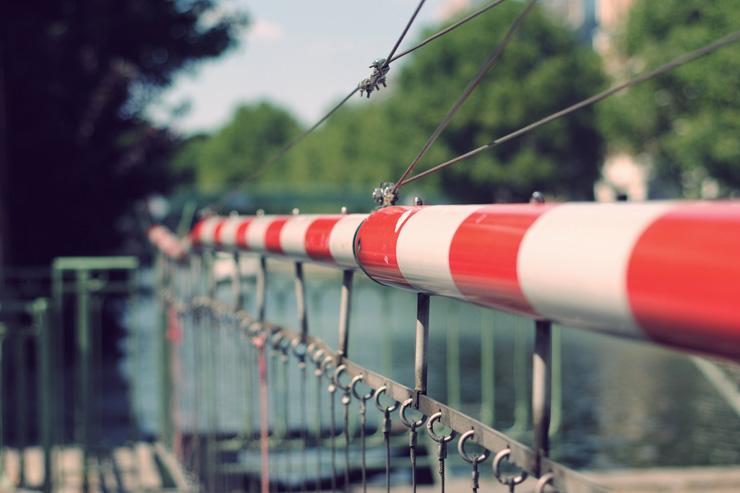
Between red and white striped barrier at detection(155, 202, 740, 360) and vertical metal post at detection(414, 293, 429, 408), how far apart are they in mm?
271

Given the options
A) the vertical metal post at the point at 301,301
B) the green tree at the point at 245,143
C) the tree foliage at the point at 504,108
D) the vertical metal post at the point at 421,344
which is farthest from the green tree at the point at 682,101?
the green tree at the point at 245,143

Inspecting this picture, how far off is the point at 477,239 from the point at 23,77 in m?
14.2

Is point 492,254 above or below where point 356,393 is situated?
above

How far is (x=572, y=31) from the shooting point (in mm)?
57188

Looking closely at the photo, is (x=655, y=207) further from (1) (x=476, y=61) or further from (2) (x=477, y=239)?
(1) (x=476, y=61)

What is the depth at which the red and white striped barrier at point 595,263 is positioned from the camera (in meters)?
0.92

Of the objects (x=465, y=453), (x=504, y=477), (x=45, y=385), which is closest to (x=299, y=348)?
(x=465, y=453)

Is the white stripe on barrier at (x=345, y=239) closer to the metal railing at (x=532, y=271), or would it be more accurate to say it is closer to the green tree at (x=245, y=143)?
the metal railing at (x=532, y=271)

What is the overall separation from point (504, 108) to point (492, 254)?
54.0m

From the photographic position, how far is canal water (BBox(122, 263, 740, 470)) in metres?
9.51

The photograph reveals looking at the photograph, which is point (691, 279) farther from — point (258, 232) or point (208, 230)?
point (208, 230)

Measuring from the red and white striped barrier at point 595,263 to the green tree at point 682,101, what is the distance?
37.7 meters

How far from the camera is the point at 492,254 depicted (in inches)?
50.6

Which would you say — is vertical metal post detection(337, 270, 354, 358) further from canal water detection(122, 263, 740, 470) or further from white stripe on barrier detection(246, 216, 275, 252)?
canal water detection(122, 263, 740, 470)
